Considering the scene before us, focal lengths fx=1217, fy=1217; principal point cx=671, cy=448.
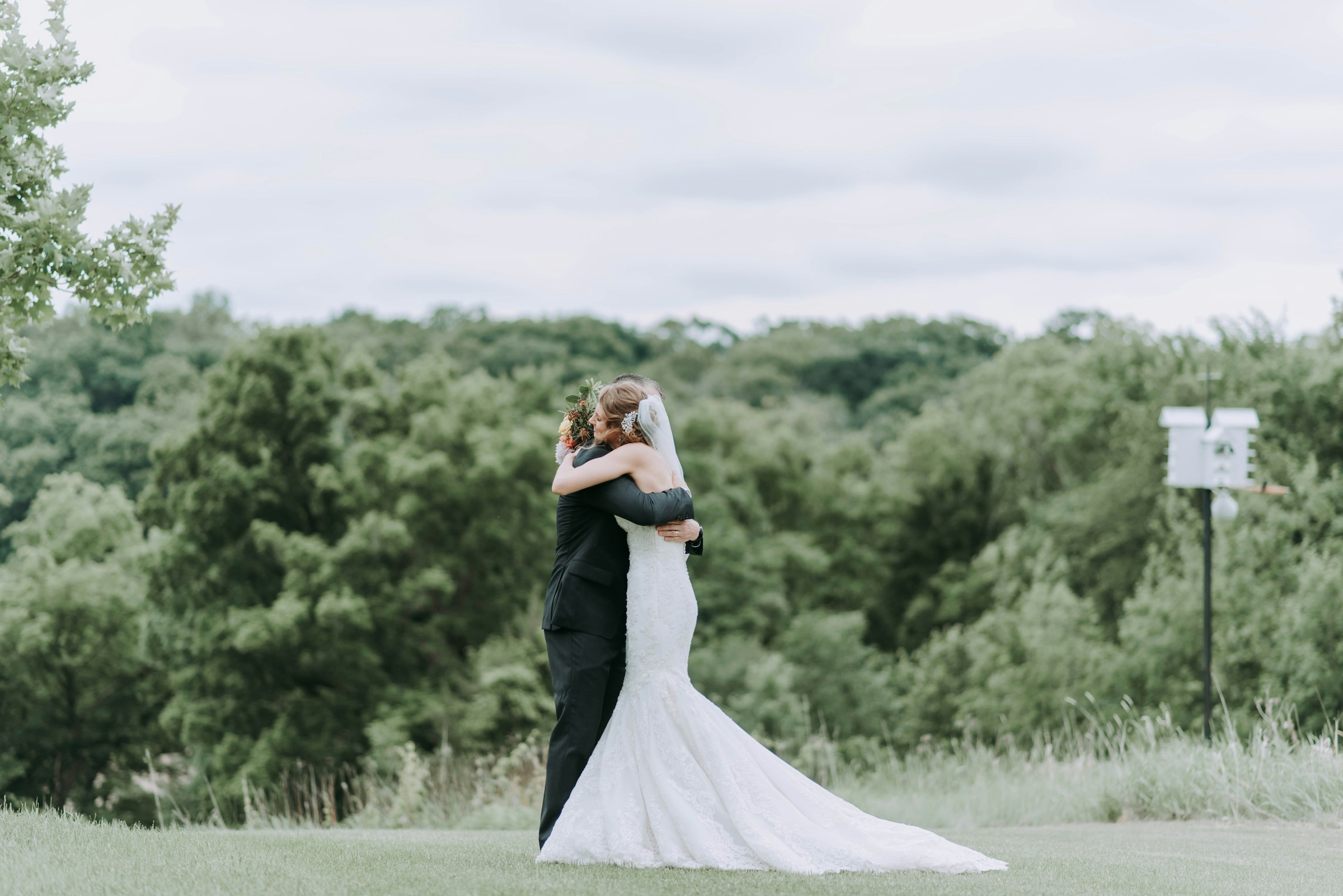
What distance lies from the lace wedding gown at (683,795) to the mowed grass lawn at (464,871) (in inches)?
4.8

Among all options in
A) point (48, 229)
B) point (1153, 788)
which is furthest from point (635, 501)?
point (1153, 788)

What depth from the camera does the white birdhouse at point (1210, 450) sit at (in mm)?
11594

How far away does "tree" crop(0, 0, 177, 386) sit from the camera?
6.78 metres

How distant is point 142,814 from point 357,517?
7826 mm

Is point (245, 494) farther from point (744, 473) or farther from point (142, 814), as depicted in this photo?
point (744, 473)

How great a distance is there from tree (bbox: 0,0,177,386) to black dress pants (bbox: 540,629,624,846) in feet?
12.4

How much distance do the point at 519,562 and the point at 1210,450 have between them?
17283mm

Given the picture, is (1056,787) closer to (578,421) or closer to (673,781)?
(673,781)

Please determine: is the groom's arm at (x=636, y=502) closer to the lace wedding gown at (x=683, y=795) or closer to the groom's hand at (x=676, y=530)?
the groom's hand at (x=676, y=530)

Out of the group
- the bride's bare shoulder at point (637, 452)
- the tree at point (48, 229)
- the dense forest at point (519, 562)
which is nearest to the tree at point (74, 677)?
the dense forest at point (519, 562)

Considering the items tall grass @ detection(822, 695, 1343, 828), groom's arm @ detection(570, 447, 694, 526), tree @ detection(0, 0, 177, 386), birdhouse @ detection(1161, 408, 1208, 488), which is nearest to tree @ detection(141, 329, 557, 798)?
tall grass @ detection(822, 695, 1343, 828)

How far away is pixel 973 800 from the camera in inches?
374

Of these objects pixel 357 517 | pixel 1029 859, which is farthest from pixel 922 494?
pixel 1029 859

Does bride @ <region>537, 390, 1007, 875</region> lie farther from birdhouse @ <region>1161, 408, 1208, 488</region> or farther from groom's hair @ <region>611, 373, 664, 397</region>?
birdhouse @ <region>1161, 408, 1208, 488</region>
